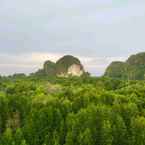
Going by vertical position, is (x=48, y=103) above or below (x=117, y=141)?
above

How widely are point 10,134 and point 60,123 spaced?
8.42m

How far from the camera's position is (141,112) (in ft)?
230

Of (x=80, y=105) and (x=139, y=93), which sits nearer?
(x=80, y=105)

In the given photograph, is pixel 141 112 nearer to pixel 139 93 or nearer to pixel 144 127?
pixel 144 127

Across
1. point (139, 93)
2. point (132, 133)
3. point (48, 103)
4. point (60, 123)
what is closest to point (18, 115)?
point (48, 103)

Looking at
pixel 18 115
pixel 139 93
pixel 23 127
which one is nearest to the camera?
pixel 23 127

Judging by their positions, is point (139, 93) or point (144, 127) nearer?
point (144, 127)

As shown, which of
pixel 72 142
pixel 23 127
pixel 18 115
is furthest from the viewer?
pixel 18 115

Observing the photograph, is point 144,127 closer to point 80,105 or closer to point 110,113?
point 110,113

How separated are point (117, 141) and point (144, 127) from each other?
4.46 m

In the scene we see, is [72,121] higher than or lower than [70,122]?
higher

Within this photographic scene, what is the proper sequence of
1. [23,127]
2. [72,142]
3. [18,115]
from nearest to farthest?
1. [72,142]
2. [23,127]
3. [18,115]

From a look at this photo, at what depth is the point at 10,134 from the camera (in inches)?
2306

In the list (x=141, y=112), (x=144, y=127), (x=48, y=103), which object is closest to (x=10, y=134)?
(x=48, y=103)
